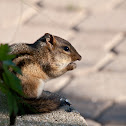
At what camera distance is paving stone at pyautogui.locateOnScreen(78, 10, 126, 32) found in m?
6.97

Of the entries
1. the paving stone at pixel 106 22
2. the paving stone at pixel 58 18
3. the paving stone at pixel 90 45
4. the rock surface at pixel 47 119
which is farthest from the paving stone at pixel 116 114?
the rock surface at pixel 47 119

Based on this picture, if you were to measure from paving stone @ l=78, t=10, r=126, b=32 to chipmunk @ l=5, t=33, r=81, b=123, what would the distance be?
11.8 feet

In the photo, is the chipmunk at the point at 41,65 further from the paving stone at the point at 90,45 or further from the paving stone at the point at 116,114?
the paving stone at the point at 90,45

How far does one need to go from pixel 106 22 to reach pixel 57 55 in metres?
3.95

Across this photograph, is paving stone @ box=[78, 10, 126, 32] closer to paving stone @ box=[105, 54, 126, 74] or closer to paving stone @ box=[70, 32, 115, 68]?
paving stone @ box=[70, 32, 115, 68]

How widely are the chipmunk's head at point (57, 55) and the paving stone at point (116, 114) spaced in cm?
197

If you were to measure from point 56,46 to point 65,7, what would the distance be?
14.0 feet

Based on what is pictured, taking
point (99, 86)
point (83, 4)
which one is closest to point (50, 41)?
point (99, 86)

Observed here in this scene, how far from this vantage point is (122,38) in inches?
266

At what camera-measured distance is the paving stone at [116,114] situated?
525 centimetres

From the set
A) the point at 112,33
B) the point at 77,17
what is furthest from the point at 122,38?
the point at 77,17

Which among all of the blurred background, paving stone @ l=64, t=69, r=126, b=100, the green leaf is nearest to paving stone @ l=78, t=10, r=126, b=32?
the blurred background

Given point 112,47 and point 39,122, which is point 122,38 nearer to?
point 112,47

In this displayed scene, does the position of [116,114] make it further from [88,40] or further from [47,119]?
[47,119]
